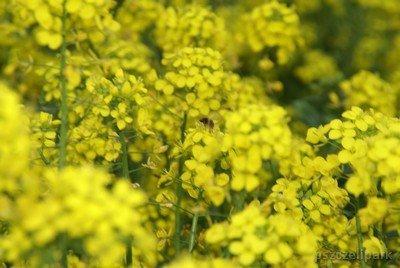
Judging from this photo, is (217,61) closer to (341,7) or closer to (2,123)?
(2,123)

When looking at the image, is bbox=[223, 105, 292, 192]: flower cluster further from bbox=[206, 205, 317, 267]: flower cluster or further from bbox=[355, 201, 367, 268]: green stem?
bbox=[355, 201, 367, 268]: green stem

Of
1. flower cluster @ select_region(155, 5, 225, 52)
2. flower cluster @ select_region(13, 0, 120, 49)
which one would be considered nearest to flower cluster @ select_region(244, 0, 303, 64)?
flower cluster @ select_region(155, 5, 225, 52)

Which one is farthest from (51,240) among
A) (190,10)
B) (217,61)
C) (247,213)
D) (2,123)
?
(190,10)

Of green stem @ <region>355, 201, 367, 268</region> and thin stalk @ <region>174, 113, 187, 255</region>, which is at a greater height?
green stem @ <region>355, 201, 367, 268</region>

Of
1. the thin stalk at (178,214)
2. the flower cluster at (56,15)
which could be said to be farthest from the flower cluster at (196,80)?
the flower cluster at (56,15)

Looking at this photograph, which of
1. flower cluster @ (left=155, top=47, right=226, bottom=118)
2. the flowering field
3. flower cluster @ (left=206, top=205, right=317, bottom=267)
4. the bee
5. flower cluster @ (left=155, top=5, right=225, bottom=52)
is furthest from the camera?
flower cluster @ (left=155, top=5, right=225, bottom=52)

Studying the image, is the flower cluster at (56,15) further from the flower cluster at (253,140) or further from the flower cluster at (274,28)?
the flower cluster at (274,28)

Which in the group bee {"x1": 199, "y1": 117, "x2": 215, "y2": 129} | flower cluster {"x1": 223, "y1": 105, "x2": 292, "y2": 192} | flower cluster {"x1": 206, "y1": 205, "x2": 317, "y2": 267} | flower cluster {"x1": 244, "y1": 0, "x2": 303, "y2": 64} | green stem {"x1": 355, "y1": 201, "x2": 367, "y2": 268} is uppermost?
flower cluster {"x1": 223, "y1": 105, "x2": 292, "y2": 192}

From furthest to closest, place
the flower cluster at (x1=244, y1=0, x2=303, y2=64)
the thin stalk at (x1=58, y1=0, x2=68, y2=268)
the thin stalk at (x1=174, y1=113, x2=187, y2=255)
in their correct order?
the flower cluster at (x1=244, y1=0, x2=303, y2=64) < the thin stalk at (x1=174, y1=113, x2=187, y2=255) < the thin stalk at (x1=58, y1=0, x2=68, y2=268)

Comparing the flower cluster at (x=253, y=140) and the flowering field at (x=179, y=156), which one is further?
the flower cluster at (x=253, y=140)
